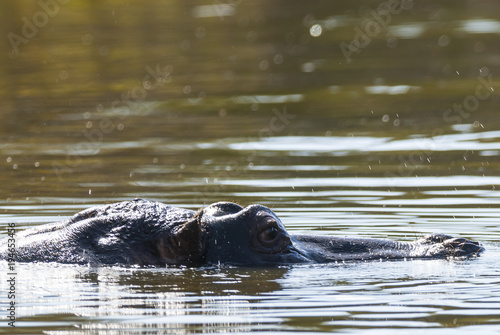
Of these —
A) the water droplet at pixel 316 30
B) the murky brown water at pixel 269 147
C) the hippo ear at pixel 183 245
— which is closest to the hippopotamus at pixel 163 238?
the hippo ear at pixel 183 245

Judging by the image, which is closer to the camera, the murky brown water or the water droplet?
the murky brown water

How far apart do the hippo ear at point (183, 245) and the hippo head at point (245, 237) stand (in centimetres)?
6

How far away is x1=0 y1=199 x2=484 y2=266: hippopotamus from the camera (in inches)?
361

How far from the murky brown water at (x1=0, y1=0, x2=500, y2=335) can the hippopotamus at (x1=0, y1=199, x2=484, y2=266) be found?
13cm

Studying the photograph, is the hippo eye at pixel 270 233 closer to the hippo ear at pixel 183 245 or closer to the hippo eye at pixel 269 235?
the hippo eye at pixel 269 235

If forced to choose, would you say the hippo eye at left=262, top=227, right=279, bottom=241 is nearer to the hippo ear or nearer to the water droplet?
the hippo ear

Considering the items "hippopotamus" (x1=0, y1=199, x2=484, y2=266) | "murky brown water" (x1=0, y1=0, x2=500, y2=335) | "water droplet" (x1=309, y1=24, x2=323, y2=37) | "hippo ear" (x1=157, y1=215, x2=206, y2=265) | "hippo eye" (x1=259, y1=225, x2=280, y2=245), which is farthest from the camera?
"water droplet" (x1=309, y1=24, x2=323, y2=37)

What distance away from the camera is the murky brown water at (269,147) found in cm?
855

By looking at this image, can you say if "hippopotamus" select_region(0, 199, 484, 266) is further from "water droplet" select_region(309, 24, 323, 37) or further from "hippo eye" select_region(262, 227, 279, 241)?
"water droplet" select_region(309, 24, 323, 37)

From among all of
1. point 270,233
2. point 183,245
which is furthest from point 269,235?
Result: point 183,245

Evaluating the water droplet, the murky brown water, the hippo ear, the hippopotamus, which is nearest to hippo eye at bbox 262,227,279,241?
the hippopotamus

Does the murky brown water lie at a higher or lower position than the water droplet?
lower

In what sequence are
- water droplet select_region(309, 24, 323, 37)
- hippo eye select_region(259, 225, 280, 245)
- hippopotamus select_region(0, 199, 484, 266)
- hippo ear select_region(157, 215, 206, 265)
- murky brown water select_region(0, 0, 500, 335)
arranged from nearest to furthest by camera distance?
murky brown water select_region(0, 0, 500, 335), hippo ear select_region(157, 215, 206, 265), hippopotamus select_region(0, 199, 484, 266), hippo eye select_region(259, 225, 280, 245), water droplet select_region(309, 24, 323, 37)

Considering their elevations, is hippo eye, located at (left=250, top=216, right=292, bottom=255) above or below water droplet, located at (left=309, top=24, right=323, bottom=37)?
below
